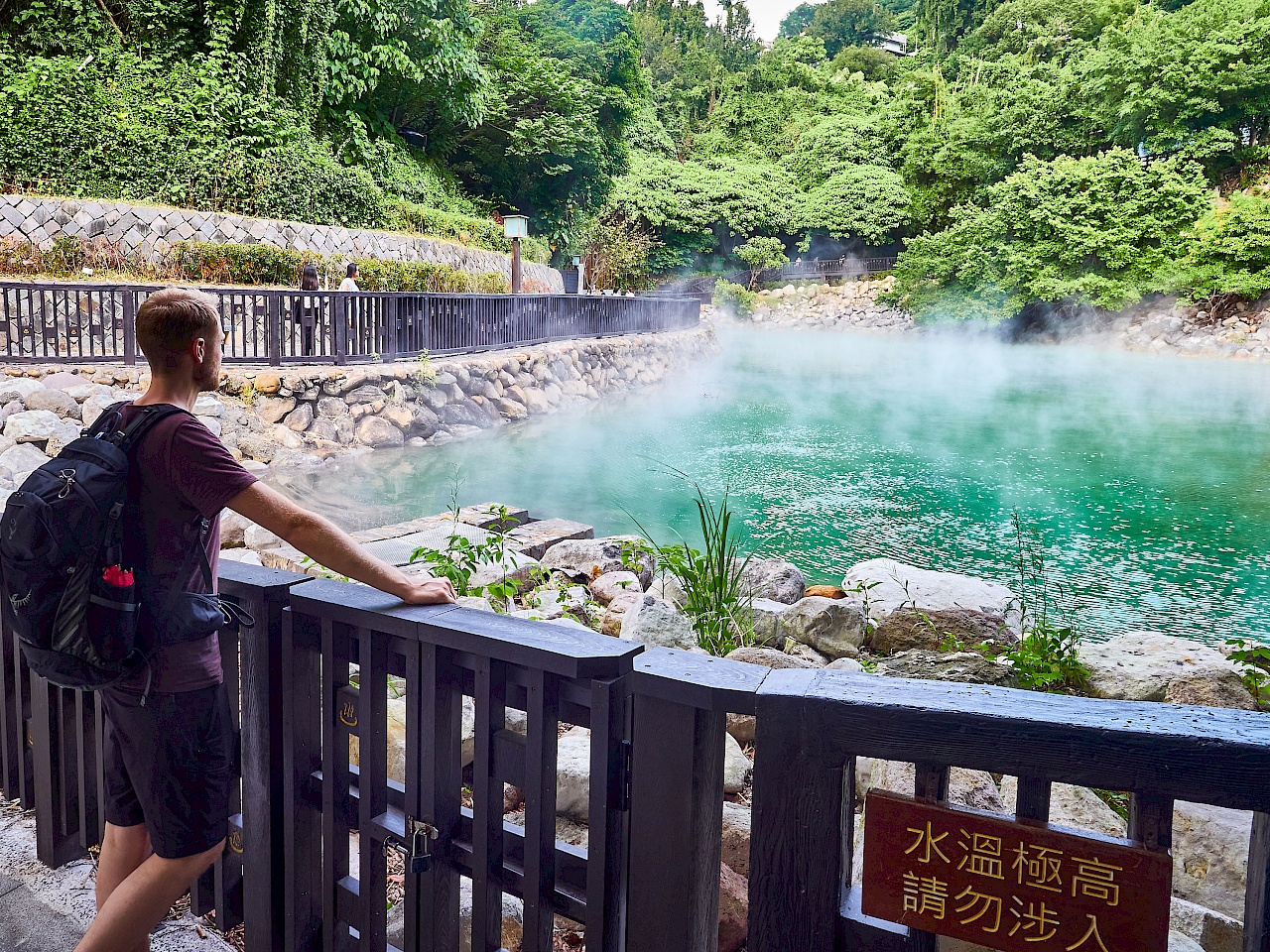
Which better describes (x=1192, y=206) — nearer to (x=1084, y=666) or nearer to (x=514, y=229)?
(x=514, y=229)

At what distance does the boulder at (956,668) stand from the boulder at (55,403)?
7734mm

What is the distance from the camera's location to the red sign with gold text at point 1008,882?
1.01 meters

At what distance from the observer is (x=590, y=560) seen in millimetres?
5699

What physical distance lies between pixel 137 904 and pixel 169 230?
13.4 m

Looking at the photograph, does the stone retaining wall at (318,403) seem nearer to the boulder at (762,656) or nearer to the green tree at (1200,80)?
the boulder at (762,656)

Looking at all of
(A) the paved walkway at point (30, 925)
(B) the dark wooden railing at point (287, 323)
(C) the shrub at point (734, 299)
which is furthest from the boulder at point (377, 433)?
(C) the shrub at point (734, 299)

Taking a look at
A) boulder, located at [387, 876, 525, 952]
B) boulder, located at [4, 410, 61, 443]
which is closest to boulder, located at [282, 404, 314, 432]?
boulder, located at [4, 410, 61, 443]

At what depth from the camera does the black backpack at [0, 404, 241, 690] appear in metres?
1.41

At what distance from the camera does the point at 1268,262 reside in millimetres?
24875

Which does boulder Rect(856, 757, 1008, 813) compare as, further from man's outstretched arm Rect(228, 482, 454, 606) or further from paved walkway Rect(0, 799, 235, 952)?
paved walkway Rect(0, 799, 235, 952)

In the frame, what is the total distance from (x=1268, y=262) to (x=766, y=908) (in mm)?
29796

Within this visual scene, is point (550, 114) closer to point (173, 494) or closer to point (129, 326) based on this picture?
point (129, 326)

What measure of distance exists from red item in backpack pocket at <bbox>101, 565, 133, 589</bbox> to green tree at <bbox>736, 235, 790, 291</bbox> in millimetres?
36110

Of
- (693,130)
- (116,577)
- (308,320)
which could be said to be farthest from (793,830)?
(693,130)
